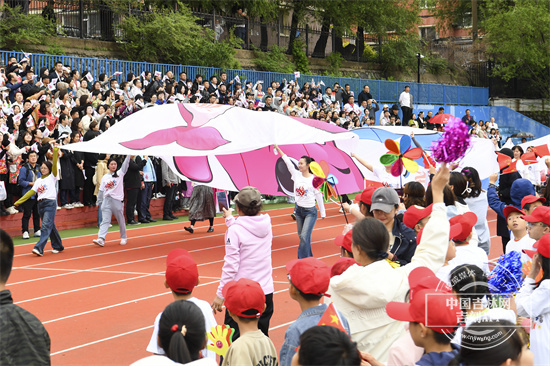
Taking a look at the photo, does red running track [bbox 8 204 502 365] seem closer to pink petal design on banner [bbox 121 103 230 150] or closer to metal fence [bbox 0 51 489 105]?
pink petal design on banner [bbox 121 103 230 150]

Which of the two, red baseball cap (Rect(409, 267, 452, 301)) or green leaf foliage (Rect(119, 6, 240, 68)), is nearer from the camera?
red baseball cap (Rect(409, 267, 452, 301))

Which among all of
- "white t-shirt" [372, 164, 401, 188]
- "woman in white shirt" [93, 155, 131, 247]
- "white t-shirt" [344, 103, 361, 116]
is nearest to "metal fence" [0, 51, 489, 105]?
"white t-shirt" [344, 103, 361, 116]

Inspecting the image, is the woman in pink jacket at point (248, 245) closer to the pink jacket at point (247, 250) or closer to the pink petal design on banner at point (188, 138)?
the pink jacket at point (247, 250)

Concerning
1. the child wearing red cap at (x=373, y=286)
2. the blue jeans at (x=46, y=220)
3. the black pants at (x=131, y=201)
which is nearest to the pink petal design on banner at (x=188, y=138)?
the blue jeans at (x=46, y=220)

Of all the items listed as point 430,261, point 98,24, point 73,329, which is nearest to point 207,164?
point 73,329

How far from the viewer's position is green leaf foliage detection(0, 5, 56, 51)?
69.7 ft

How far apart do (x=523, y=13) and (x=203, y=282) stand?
33.4 m

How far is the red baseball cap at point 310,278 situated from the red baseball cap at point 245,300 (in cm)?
35

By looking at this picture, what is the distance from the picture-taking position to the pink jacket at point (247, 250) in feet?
21.6

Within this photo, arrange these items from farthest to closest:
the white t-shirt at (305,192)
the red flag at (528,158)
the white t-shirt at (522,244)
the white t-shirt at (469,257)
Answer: the red flag at (528,158)
the white t-shirt at (305,192)
the white t-shirt at (522,244)
the white t-shirt at (469,257)

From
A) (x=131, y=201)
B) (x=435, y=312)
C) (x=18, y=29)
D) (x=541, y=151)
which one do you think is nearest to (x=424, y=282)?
(x=435, y=312)

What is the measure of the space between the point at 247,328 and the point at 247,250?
198 cm

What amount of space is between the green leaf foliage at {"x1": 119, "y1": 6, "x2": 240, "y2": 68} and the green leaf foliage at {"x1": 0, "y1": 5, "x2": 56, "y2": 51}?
3655 mm

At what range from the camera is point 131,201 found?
58.3ft
